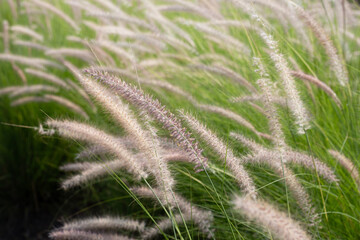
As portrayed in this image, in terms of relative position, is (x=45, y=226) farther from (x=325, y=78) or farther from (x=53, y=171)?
(x=325, y=78)

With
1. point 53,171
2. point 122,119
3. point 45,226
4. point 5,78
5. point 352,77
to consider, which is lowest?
point 45,226

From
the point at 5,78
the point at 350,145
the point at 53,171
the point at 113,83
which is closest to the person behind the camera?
the point at 113,83

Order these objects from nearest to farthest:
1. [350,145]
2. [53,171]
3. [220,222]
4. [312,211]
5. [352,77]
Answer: [312,211], [220,222], [350,145], [352,77], [53,171]

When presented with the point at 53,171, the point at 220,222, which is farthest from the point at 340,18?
the point at 53,171

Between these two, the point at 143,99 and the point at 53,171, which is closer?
the point at 143,99

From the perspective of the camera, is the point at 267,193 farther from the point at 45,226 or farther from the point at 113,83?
the point at 45,226

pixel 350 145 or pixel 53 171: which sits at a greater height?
pixel 350 145

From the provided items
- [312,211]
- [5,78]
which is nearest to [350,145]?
[312,211]
